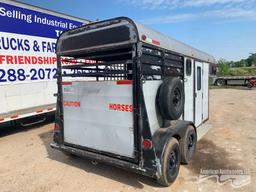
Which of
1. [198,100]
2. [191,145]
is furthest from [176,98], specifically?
[198,100]

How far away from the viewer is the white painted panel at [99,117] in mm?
3744

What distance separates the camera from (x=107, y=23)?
12.4 feet

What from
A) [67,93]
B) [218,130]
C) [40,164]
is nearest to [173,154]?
[67,93]

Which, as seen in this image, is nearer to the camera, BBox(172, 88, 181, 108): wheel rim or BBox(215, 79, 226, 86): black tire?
BBox(172, 88, 181, 108): wheel rim

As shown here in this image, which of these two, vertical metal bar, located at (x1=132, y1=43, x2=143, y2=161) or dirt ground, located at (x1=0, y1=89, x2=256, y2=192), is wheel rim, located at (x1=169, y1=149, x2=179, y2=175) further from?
vertical metal bar, located at (x1=132, y1=43, x2=143, y2=161)

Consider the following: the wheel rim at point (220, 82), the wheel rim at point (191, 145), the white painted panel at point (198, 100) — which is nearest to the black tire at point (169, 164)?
the wheel rim at point (191, 145)

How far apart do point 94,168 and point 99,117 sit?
1245 millimetres

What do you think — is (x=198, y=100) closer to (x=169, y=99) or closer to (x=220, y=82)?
(x=169, y=99)

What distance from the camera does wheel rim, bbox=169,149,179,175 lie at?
13.0 feet

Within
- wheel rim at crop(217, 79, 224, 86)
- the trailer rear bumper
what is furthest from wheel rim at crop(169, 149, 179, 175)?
wheel rim at crop(217, 79, 224, 86)

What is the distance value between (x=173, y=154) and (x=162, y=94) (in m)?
1.09

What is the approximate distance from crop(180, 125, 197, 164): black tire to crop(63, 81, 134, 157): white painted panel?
131cm

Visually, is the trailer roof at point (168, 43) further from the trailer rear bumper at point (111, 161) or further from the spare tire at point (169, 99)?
the trailer rear bumper at point (111, 161)

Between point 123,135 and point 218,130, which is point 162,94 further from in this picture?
point 218,130
